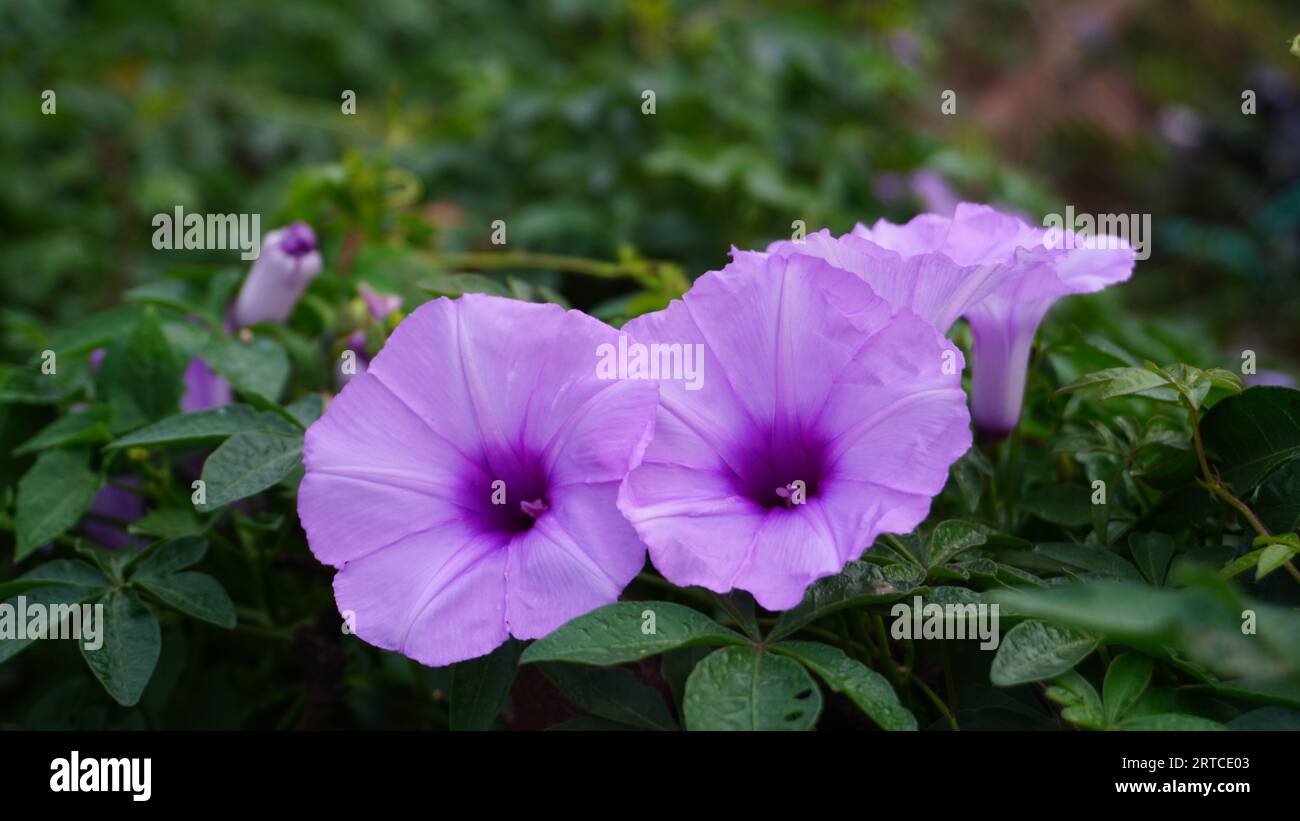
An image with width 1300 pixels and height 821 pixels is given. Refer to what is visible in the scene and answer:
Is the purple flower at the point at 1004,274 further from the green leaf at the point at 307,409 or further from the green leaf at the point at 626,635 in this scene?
the green leaf at the point at 307,409

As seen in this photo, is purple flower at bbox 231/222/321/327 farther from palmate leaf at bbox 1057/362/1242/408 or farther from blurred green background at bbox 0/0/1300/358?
palmate leaf at bbox 1057/362/1242/408

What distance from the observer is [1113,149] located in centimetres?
396

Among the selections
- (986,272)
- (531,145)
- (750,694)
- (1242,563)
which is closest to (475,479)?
(750,694)

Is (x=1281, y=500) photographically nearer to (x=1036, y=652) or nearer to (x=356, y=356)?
(x=1036, y=652)

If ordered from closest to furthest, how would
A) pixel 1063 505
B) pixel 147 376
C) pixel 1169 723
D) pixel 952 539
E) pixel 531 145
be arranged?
pixel 1169 723, pixel 952 539, pixel 1063 505, pixel 147 376, pixel 531 145

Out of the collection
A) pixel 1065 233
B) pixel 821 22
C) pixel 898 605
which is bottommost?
pixel 898 605

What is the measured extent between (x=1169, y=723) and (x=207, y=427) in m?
0.68

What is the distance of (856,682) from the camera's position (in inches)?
24.6

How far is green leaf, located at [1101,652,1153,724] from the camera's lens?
638mm

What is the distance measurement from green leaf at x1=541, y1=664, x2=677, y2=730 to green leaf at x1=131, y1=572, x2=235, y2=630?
9.6 inches

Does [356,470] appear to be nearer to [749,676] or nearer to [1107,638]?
[749,676]

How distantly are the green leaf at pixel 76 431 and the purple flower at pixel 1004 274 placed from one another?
24.7 inches
